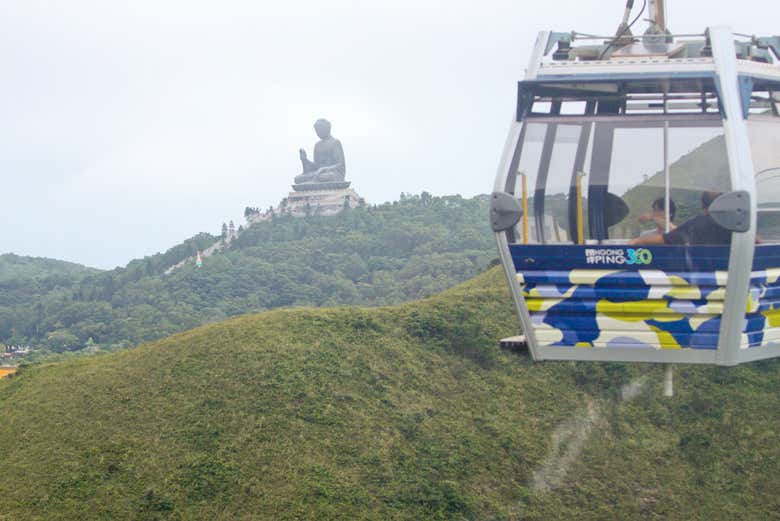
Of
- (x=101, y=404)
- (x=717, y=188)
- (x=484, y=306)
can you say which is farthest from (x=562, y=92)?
(x=484, y=306)

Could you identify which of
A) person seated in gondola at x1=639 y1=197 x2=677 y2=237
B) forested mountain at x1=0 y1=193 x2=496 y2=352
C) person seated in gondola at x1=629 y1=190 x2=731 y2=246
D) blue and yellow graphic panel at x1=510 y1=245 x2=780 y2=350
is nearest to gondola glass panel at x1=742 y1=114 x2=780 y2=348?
blue and yellow graphic panel at x1=510 y1=245 x2=780 y2=350

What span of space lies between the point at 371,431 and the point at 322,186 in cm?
5043

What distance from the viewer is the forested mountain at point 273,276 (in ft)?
150

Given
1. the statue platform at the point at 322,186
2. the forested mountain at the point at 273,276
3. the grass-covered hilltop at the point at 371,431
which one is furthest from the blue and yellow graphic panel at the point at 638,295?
the statue platform at the point at 322,186

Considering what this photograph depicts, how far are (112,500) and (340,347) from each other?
530 cm

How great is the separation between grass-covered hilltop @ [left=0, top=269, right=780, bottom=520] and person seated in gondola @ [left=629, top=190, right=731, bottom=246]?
22.9 ft

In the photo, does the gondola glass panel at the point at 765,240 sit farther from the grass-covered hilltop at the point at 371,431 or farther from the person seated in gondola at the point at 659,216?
the grass-covered hilltop at the point at 371,431

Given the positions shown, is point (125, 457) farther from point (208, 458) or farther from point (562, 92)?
point (562, 92)

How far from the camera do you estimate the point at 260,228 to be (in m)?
65.3

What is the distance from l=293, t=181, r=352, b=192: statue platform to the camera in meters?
64.6

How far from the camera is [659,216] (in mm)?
7430

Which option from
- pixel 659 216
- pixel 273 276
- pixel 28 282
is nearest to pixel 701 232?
pixel 659 216

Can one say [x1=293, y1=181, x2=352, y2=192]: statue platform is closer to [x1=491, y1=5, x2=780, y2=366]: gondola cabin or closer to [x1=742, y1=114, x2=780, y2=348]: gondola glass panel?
[x1=491, y1=5, x2=780, y2=366]: gondola cabin

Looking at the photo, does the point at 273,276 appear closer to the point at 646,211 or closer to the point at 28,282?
the point at 28,282
